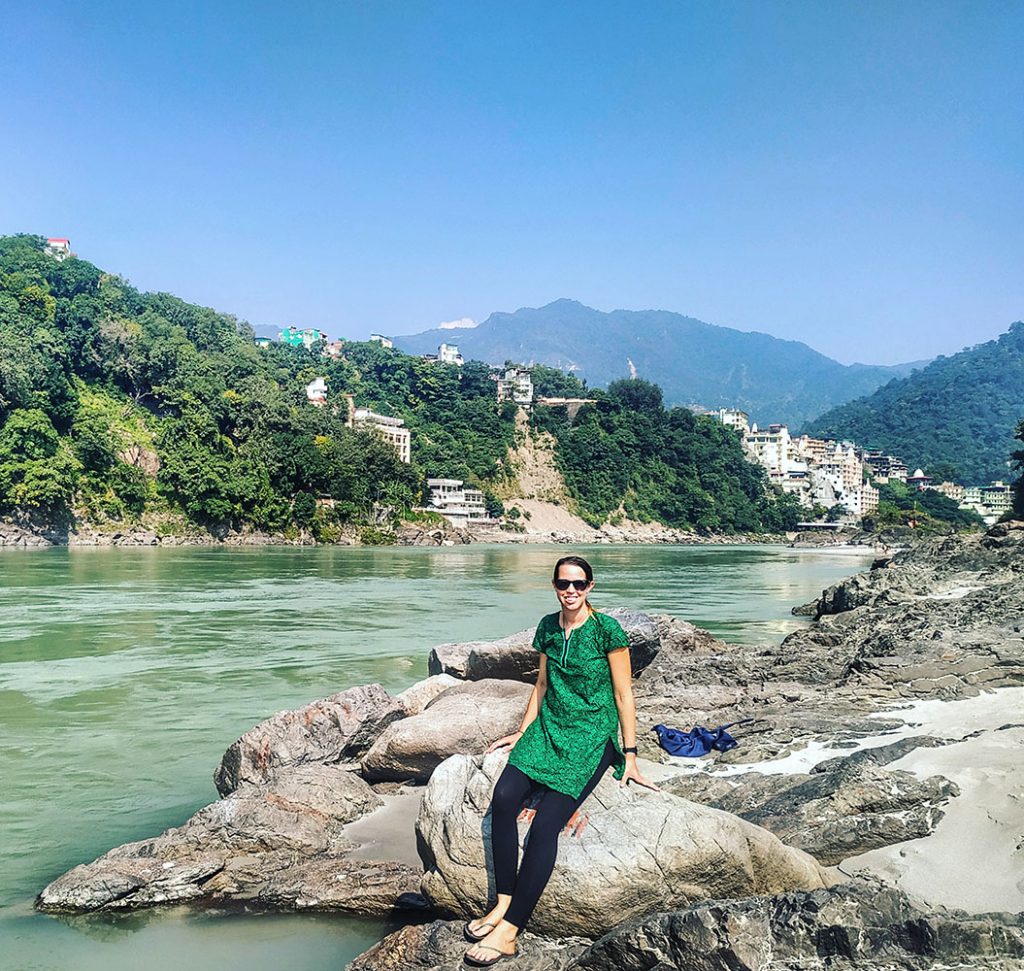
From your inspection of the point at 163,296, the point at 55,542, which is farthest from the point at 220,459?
the point at 163,296

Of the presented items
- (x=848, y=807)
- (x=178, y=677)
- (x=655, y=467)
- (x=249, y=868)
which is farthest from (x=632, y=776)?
(x=655, y=467)

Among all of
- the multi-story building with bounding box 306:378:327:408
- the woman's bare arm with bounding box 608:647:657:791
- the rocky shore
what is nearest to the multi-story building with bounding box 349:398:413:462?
the multi-story building with bounding box 306:378:327:408

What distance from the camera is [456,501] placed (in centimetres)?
8825

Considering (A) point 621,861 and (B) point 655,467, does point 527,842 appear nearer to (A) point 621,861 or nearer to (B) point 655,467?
(A) point 621,861

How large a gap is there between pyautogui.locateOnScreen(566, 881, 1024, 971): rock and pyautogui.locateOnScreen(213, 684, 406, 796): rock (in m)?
4.90

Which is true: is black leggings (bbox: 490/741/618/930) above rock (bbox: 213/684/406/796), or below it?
above

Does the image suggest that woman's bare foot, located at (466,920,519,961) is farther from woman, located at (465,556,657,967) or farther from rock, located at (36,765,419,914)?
rock, located at (36,765,419,914)


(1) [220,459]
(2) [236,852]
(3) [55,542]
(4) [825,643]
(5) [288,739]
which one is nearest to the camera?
(2) [236,852]

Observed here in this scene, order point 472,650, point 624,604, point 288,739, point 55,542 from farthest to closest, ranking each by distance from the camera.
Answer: point 55,542 < point 624,604 < point 472,650 < point 288,739

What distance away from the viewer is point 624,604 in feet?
87.2

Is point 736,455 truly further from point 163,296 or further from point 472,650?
point 472,650

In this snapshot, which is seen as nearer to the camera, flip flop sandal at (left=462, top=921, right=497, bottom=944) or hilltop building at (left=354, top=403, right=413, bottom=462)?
flip flop sandal at (left=462, top=921, right=497, bottom=944)

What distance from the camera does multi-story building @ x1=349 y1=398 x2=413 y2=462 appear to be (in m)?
88.7

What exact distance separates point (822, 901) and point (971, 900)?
1221 mm
